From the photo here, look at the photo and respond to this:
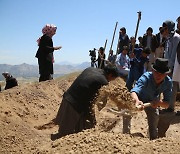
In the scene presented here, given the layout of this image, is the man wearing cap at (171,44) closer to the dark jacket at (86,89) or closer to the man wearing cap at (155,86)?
the man wearing cap at (155,86)

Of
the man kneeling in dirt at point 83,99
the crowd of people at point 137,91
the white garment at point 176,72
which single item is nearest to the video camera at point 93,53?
the crowd of people at point 137,91

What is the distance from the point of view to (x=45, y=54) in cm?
873

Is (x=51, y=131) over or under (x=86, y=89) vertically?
under

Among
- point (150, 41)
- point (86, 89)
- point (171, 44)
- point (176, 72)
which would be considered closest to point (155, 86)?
point (86, 89)

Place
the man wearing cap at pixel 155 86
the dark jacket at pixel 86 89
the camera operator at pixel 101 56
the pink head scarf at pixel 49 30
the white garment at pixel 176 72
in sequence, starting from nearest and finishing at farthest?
the man wearing cap at pixel 155 86, the dark jacket at pixel 86 89, the white garment at pixel 176 72, the pink head scarf at pixel 49 30, the camera operator at pixel 101 56

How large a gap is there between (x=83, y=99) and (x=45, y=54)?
404 cm

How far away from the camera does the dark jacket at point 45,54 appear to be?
28.0ft

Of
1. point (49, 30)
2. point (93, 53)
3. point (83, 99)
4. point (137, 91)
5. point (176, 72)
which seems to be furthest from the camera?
point (93, 53)

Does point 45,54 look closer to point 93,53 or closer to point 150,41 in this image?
point 150,41

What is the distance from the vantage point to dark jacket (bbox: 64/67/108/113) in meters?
4.78

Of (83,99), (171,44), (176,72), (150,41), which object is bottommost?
(83,99)

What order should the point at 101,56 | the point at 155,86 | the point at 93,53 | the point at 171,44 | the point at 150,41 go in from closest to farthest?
the point at 155,86 → the point at 171,44 → the point at 150,41 → the point at 101,56 → the point at 93,53

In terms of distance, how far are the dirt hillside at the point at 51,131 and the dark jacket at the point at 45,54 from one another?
47 cm

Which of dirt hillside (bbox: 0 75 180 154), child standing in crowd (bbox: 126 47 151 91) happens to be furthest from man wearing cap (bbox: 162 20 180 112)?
child standing in crowd (bbox: 126 47 151 91)
